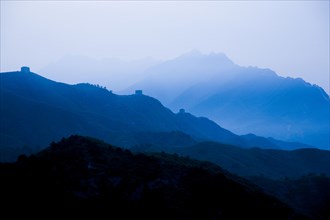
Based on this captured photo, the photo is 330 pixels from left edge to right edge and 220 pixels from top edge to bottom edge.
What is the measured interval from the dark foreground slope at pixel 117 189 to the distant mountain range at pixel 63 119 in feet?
209

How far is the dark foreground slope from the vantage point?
31.3m

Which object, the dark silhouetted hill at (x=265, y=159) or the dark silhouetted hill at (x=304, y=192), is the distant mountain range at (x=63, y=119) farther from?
the dark silhouetted hill at (x=304, y=192)

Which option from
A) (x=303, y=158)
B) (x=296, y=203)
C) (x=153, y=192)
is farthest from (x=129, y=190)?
(x=303, y=158)

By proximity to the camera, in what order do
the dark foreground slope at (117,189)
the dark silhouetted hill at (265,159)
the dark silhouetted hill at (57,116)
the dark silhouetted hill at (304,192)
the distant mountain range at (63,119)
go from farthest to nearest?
the dark silhouetted hill at (57,116) → the distant mountain range at (63,119) → the dark silhouetted hill at (265,159) → the dark silhouetted hill at (304,192) → the dark foreground slope at (117,189)

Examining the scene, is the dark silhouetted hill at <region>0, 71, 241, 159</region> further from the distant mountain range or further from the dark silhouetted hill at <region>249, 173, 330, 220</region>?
the dark silhouetted hill at <region>249, 173, 330, 220</region>

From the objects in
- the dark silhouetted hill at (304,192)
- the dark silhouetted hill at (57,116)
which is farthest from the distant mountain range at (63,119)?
the dark silhouetted hill at (304,192)

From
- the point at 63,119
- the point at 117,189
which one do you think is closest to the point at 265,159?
the point at 63,119

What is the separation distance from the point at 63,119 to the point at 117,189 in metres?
116

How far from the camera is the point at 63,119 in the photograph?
145 m

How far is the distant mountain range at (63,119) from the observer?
5020 inches

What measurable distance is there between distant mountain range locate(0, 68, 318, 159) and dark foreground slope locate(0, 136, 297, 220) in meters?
63.6

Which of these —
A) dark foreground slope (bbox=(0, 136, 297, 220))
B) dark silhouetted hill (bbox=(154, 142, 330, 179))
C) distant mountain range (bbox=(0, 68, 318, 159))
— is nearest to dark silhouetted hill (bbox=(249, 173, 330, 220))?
dark foreground slope (bbox=(0, 136, 297, 220))

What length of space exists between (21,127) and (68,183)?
103412mm

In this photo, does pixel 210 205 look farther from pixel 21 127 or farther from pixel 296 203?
pixel 21 127
